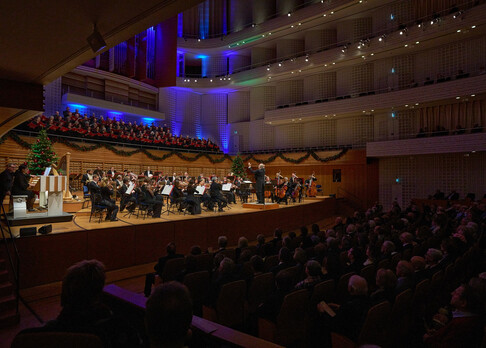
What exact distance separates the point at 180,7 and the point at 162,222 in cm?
533

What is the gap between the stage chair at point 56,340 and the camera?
1.37 meters

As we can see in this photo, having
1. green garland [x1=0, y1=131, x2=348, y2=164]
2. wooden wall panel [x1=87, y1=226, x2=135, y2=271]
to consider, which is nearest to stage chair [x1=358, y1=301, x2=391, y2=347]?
wooden wall panel [x1=87, y1=226, x2=135, y2=271]

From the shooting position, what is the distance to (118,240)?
6.08 m

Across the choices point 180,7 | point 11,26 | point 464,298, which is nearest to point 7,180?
point 11,26

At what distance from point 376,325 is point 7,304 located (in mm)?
4313

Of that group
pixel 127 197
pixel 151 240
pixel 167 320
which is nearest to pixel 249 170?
pixel 127 197

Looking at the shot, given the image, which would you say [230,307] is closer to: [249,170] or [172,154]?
[172,154]

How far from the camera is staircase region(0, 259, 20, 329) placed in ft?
12.2

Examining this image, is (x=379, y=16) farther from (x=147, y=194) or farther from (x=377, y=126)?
(x=147, y=194)

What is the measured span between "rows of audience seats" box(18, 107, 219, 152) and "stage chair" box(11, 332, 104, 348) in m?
12.1

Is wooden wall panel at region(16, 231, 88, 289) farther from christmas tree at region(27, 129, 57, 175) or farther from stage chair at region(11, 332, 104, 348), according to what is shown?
christmas tree at region(27, 129, 57, 175)

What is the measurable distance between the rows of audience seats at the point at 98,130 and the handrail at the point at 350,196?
28.5 ft

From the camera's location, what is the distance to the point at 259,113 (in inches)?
886

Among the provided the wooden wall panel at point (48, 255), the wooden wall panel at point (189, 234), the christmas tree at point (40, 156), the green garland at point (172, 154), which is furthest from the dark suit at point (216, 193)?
the green garland at point (172, 154)
